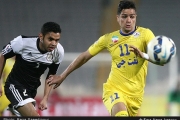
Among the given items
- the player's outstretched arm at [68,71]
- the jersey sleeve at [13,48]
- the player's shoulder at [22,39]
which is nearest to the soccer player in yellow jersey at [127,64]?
the player's outstretched arm at [68,71]

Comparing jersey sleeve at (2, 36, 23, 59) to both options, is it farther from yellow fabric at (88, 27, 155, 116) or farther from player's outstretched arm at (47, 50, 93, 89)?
yellow fabric at (88, 27, 155, 116)

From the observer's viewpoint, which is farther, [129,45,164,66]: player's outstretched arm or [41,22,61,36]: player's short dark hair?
[41,22,61,36]: player's short dark hair

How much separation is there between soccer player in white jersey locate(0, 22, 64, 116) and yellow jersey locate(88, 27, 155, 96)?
2.57ft

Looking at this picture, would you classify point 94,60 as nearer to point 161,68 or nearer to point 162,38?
point 161,68

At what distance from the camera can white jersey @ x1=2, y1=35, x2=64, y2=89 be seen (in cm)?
713

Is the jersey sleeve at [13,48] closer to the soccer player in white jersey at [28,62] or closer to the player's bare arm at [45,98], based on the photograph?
the soccer player in white jersey at [28,62]

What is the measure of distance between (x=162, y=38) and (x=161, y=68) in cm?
990

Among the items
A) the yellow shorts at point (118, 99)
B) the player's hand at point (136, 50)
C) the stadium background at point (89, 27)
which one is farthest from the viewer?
the stadium background at point (89, 27)

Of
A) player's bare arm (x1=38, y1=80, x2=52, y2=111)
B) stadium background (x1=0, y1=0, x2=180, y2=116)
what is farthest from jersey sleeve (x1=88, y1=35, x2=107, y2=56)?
stadium background (x1=0, y1=0, x2=180, y2=116)

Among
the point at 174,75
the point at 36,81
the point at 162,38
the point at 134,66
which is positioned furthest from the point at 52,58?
the point at 174,75

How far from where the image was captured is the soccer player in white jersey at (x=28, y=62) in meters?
7.03

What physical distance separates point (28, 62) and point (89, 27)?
11289 millimetres

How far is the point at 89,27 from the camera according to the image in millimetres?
18359

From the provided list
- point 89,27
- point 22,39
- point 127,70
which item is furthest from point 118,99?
point 89,27
